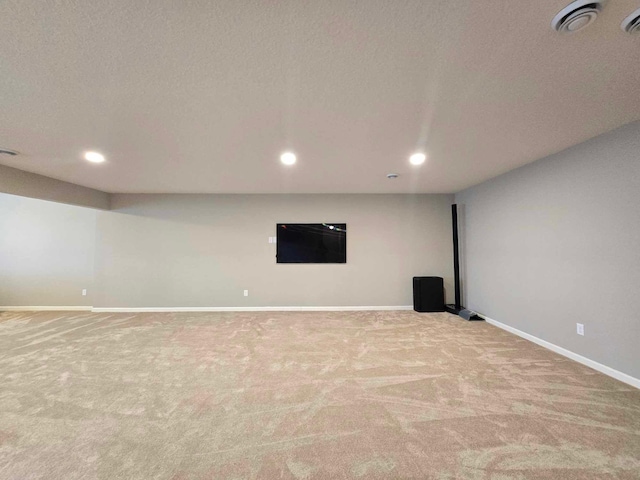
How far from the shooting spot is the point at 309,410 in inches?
78.6

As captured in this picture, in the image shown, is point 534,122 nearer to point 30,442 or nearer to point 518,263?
point 518,263

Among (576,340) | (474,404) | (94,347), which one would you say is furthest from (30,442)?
(576,340)

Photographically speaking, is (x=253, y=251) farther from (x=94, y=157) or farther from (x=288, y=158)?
(x=94, y=157)

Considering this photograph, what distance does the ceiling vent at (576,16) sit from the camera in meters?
1.15

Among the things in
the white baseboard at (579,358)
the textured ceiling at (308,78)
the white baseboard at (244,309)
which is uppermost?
the textured ceiling at (308,78)

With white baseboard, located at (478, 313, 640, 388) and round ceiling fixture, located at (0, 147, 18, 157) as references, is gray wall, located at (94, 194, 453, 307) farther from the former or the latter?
round ceiling fixture, located at (0, 147, 18, 157)

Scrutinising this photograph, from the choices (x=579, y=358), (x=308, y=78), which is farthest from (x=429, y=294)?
(x=308, y=78)

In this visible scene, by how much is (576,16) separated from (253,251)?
4906 millimetres

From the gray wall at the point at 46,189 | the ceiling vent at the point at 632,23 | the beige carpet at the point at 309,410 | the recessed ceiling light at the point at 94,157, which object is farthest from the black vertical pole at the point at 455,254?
the gray wall at the point at 46,189

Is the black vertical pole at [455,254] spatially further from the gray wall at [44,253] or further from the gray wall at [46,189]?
the gray wall at [44,253]

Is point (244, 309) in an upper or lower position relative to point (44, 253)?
lower

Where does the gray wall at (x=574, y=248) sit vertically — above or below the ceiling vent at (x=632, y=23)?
below

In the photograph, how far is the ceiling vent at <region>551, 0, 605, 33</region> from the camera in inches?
45.1

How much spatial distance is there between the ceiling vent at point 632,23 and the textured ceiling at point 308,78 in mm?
30
